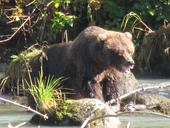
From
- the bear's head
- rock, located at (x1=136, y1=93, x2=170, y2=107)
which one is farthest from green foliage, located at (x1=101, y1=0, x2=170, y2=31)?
the bear's head

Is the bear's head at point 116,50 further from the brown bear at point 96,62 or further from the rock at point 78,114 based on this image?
the rock at point 78,114

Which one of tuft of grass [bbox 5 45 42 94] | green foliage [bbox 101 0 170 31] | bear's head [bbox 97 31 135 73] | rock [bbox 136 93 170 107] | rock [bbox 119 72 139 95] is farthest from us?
green foliage [bbox 101 0 170 31]

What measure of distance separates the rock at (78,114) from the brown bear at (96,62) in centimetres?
97

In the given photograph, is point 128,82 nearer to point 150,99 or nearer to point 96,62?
point 150,99

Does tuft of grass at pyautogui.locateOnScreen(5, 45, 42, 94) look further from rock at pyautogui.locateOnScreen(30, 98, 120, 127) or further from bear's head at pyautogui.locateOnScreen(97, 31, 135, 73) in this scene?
rock at pyautogui.locateOnScreen(30, 98, 120, 127)

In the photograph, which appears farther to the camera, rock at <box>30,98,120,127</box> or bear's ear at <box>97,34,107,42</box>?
bear's ear at <box>97,34,107,42</box>

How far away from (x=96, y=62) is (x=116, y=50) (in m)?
0.40

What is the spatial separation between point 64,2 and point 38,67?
4228 mm

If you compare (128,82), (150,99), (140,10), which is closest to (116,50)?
(150,99)

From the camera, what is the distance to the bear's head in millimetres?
6340

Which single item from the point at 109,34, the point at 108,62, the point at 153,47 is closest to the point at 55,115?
the point at 108,62

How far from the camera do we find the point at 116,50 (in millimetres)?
6391

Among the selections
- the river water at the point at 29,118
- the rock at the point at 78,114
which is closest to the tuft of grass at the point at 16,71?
the river water at the point at 29,118

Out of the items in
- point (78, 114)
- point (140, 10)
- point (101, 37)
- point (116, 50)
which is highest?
point (140, 10)
